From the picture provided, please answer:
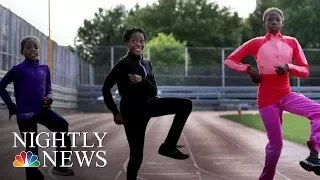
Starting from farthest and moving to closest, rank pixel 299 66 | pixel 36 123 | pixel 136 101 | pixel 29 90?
pixel 36 123 → pixel 29 90 → pixel 299 66 → pixel 136 101

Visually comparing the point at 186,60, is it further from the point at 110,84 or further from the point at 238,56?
the point at 110,84

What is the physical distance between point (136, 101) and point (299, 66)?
1.20 m

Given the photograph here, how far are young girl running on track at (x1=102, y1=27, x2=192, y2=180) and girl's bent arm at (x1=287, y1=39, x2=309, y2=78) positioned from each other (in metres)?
0.77

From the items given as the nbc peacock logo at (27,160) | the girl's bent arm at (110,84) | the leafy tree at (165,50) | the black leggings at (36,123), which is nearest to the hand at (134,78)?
the girl's bent arm at (110,84)

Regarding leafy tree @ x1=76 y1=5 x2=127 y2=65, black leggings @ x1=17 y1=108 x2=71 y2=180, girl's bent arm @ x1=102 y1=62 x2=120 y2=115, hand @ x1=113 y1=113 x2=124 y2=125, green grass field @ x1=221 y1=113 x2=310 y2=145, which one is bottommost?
green grass field @ x1=221 y1=113 x2=310 y2=145

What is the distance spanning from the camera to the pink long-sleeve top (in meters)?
4.24

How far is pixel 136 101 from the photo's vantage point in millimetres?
4016

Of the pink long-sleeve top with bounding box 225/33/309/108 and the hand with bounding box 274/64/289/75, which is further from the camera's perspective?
the pink long-sleeve top with bounding box 225/33/309/108

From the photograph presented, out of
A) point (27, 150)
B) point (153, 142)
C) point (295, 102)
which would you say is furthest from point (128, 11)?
point (295, 102)

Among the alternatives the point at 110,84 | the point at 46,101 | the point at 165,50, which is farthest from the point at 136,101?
the point at 165,50

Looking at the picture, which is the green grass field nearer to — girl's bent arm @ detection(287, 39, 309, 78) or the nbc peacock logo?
girl's bent arm @ detection(287, 39, 309, 78)

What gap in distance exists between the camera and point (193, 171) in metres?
5.42

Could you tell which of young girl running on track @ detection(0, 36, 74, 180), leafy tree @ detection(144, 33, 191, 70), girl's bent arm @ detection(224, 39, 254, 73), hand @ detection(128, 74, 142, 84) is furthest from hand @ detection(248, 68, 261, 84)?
leafy tree @ detection(144, 33, 191, 70)

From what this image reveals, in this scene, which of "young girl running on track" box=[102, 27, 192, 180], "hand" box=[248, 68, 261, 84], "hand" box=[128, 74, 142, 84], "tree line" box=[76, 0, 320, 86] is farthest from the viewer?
"tree line" box=[76, 0, 320, 86]
